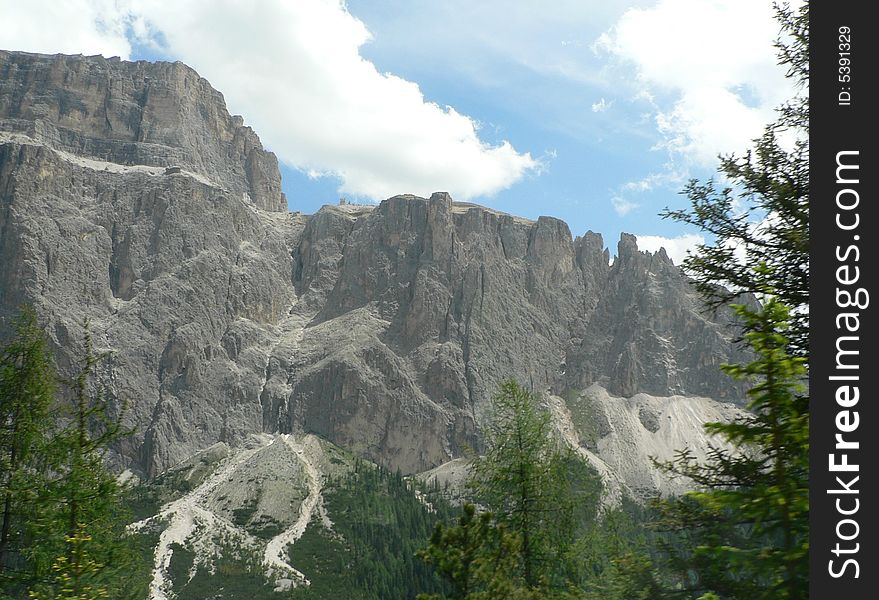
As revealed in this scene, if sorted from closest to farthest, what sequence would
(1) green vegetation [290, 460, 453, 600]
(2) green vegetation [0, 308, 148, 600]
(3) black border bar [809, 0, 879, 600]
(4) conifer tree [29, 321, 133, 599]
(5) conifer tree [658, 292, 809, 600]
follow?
1. (3) black border bar [809, 0, 879, 600]
2. (5) conifer tree [658, 292, 809, 600]
3. (4) conifer tree [29, 321, 133, 599]
4. (2) green vegetation [0, 308, 148, 600]
5. (1) green vegetation [290, 460, 453, 600]

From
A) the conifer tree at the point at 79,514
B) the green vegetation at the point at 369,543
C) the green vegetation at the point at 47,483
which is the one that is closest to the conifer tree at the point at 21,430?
the green vegetation at the point at 47,483

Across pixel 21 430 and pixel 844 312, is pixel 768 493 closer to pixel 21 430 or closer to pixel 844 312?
pixel 844 312

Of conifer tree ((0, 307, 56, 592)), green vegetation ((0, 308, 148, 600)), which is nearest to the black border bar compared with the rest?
green vegetation ((0, 308, 148, 600))

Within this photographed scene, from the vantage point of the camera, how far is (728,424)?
9.20m

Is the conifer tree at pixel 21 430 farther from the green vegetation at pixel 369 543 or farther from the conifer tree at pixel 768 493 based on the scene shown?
the green vegetation at pixel 369 543

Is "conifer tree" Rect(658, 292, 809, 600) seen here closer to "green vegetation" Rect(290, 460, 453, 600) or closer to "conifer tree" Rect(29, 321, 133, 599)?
"conifer tree" Rect(29, 321, 133, 599)

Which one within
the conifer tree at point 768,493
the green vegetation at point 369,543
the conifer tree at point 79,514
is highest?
the conifer tree at point 768,493

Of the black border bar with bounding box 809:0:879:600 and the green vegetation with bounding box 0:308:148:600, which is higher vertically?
the black border bar with bounding box 809:0:879:600

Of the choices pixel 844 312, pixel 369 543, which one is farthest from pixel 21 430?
pixel 369 543

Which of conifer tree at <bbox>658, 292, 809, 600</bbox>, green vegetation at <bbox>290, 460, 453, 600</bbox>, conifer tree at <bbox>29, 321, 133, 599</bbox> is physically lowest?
green vegetation at <bbox>290, 460, 453, 600</bbox>

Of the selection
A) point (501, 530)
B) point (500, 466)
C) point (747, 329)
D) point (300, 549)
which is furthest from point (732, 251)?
point (300, 549)

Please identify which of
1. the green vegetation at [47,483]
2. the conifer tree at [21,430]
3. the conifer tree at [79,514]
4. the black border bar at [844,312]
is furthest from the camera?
the conifer tree at [21,430]

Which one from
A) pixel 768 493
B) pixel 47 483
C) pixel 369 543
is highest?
pixel 768 493

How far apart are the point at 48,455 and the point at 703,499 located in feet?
58.0
